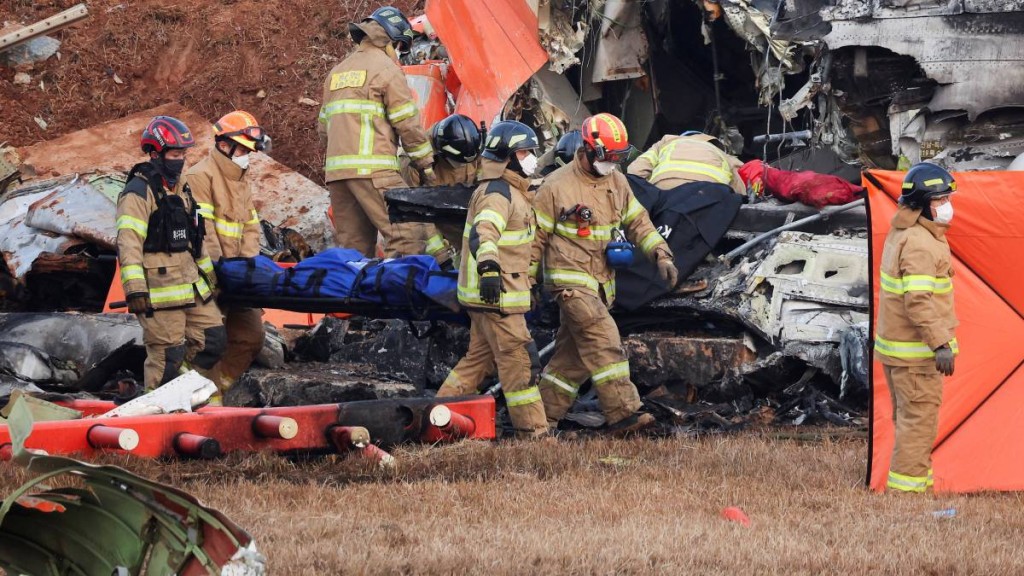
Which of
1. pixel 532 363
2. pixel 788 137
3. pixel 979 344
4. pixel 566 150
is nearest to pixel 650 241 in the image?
pixel 532 363

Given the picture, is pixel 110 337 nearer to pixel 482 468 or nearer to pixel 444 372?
→ pixel 444 372

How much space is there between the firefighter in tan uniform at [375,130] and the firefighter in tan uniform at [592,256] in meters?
1.68

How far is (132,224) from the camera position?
7.82 m

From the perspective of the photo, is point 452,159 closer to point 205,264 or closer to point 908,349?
point 205,264

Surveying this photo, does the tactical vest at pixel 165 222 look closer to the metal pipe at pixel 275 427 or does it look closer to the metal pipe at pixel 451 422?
the metal pipe at pixel 275 427

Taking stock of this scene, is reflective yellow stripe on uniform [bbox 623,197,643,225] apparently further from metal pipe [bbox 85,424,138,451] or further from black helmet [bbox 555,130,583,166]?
metal pipe [bbox 85,424,138,451]

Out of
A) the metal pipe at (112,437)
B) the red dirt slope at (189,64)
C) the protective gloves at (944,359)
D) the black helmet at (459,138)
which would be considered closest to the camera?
the metal pipe at (112,437)

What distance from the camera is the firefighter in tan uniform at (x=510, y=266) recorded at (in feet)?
24.9

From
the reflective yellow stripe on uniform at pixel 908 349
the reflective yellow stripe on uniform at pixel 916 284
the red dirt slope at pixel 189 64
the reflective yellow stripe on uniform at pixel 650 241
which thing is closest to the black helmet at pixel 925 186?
the reflective yellow stripe on uniform at pixel 916 284

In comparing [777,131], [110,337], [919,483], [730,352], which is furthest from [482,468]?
[777,131]

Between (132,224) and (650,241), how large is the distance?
117 inches

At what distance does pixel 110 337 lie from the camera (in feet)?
29.8

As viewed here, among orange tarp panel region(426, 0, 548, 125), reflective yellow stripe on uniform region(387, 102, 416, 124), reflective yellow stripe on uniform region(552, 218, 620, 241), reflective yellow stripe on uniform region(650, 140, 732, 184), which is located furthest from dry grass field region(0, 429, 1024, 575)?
orange tarp panel region(426, 0, 548, 125)

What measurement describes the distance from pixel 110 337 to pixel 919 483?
5.24 metres
